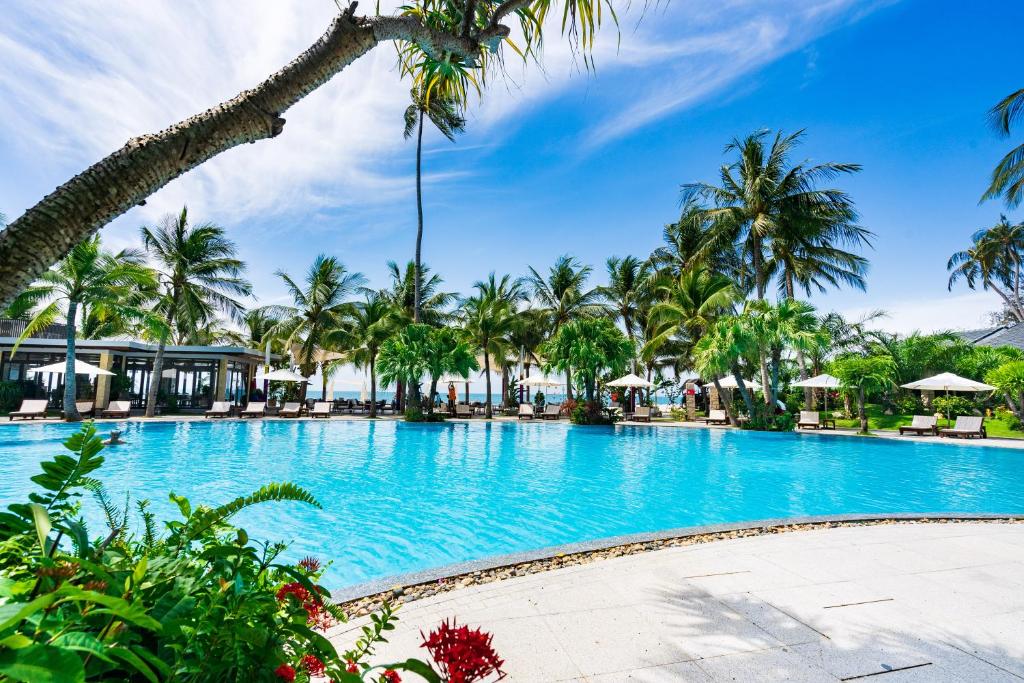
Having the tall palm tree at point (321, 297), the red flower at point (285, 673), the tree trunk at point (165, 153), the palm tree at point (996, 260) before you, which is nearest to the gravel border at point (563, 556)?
the red flower at point (285, 673)

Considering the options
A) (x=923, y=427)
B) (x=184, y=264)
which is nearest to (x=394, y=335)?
(x=184, y=264)

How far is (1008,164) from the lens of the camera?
15.8 metres

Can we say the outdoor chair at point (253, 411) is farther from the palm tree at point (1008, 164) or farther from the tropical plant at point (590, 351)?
the palm tree at point (1008, 164)

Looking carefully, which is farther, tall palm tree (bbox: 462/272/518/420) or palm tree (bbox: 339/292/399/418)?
tall palm tree (bbox: 462/272/518/420)

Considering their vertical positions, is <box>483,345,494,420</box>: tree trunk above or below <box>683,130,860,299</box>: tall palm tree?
below

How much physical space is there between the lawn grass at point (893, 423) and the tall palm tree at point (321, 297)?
25.7m

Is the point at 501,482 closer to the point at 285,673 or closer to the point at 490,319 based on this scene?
the point at 285,673

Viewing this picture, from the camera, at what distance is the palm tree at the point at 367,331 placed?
26031mm

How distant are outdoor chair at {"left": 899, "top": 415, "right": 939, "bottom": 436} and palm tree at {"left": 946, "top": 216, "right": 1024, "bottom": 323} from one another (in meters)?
25.5

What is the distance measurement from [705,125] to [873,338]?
27278mm

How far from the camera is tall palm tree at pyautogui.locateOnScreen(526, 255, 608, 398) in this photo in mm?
28766

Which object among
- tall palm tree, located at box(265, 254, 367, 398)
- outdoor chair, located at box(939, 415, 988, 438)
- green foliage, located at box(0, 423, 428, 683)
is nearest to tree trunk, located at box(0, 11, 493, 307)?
green foliage, located at box(0, 423, 428, 683)

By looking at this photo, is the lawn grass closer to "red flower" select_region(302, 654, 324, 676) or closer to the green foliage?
"red flower" select_region(302, 654, 324, 676)

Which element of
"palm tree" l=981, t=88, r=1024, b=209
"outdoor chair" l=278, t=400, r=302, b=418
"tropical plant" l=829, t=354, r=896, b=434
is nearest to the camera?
"palm tree" l=981, t=88, r=1024, b=209
